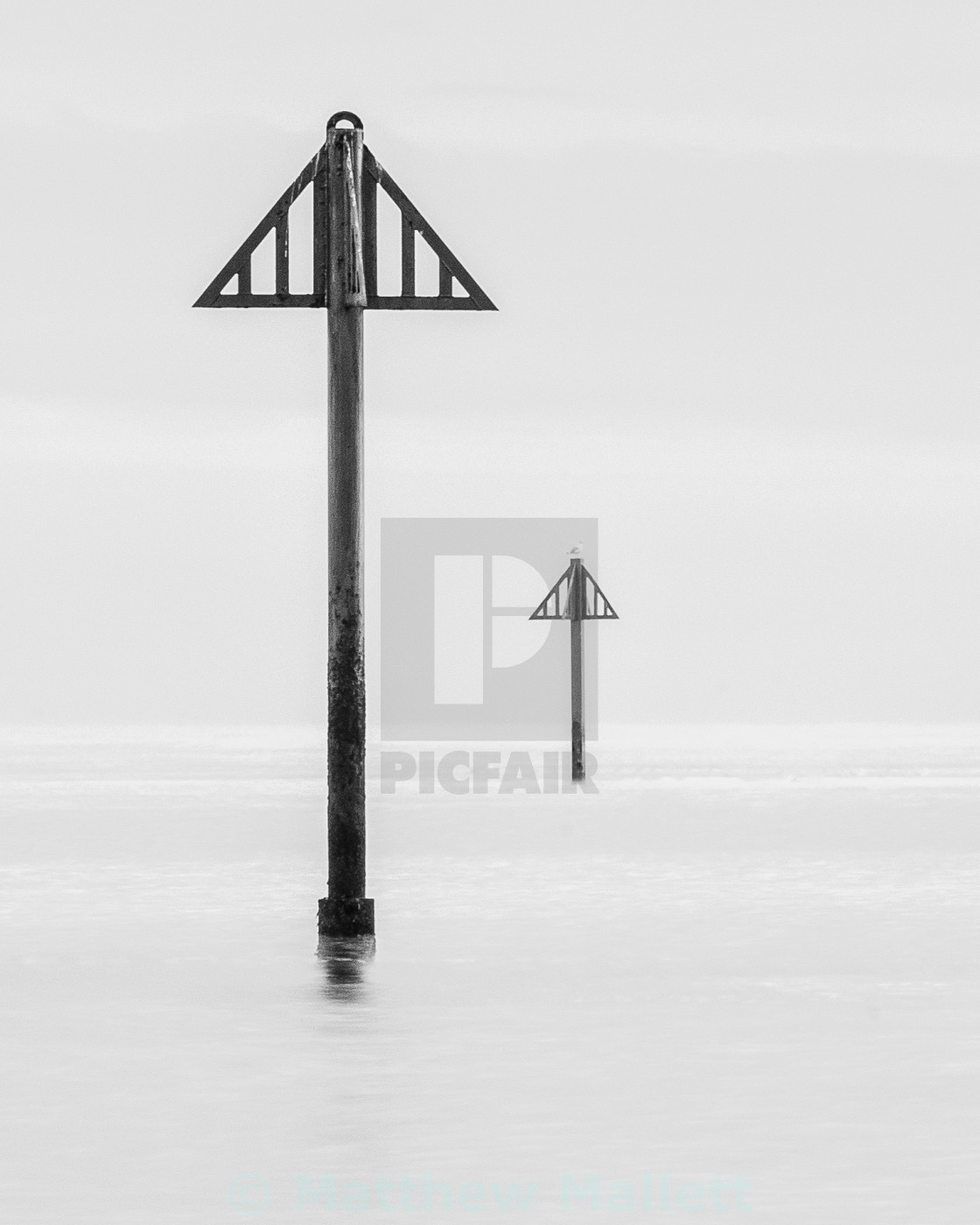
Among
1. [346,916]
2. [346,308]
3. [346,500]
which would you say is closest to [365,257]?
[346,308]

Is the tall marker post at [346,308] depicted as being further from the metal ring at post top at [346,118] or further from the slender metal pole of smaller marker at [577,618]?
the slender metal pole of smaller marker at [577,618]

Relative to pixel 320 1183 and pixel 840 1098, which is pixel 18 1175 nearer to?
pixel 320 1183

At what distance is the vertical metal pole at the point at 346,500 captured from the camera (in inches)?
649

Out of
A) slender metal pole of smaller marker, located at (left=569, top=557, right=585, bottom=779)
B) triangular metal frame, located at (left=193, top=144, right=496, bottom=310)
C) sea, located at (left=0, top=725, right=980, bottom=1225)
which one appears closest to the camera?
sea, located at (left=0, top=725, right=980, bottom=1225)

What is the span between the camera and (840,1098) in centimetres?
1214

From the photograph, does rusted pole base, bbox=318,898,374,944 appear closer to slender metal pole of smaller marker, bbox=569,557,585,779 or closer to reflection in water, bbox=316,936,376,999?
reflection in water, bbox=316,936,376,999

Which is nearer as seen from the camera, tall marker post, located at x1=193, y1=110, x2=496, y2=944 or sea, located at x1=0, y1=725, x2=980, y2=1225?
sea, located at x1=0, y1=725, x2=980, y2=1225

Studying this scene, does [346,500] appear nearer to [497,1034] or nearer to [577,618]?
[497,1034]

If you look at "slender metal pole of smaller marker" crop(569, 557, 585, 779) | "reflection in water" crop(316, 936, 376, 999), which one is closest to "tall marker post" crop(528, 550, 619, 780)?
"slender metal pole of smaller marker" crop(569, 557, 585, 779)

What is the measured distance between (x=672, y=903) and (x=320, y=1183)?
13218mm

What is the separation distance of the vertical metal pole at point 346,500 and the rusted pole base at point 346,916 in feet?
1.08

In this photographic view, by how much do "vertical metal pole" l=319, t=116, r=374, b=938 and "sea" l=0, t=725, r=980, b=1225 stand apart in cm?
121

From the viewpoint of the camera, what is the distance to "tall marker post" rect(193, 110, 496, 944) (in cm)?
1645

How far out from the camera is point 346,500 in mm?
16625
